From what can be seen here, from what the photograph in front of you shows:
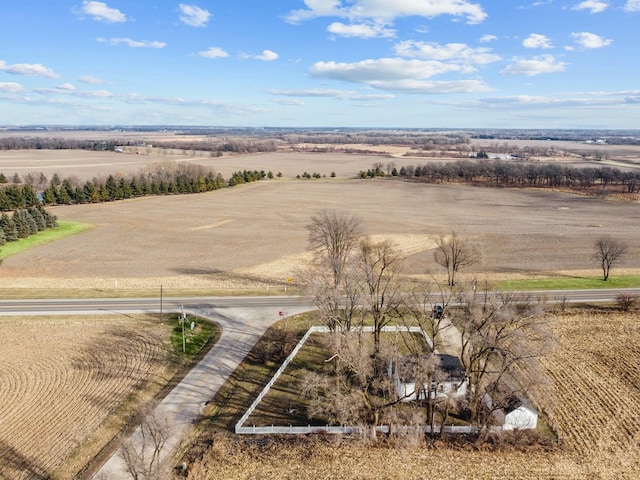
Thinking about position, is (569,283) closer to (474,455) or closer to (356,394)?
(474,455)

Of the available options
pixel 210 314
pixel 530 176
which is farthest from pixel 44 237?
pixel 530 176

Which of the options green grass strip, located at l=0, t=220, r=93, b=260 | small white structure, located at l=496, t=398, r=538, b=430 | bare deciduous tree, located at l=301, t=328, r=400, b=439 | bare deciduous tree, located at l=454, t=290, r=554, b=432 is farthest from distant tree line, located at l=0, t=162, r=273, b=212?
small white structure, located at l=496, t=398, r=538, b=430

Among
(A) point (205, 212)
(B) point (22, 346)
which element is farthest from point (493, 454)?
(A) point (205, 212)

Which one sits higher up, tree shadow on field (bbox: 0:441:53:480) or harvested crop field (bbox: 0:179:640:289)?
harvested crop field (bbox: 0:179:640:289)

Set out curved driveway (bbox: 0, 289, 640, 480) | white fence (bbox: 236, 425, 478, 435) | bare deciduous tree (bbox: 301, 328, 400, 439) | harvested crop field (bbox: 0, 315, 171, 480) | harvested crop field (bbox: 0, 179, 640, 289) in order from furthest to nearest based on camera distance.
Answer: harvested crop field (bbox: 0, 179, 640, 289), curved driveway (bbox: 0, 289, 640, 480), white fence (bbox: 236, 425, 478, 435), bare deciduous tree (bbox: 301, 328, 400, 439), harvested crop field (bbox: 0, 315, 171, 480)

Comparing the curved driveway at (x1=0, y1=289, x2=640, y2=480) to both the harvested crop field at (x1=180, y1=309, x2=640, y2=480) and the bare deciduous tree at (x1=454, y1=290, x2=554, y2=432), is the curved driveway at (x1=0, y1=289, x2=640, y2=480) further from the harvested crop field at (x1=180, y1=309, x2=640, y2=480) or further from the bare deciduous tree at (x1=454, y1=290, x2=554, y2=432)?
the bare deciduous tree at (x1=454, y1=290, x2=554, y2=432)

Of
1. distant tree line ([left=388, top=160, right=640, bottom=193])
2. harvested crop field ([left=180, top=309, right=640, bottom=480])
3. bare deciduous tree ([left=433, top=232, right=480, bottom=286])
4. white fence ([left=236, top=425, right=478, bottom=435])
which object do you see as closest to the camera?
harvested crop field ([left=180, top=309, right=640, bottom=480])

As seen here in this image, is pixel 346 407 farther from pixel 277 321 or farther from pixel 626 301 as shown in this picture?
pixel 626 301
